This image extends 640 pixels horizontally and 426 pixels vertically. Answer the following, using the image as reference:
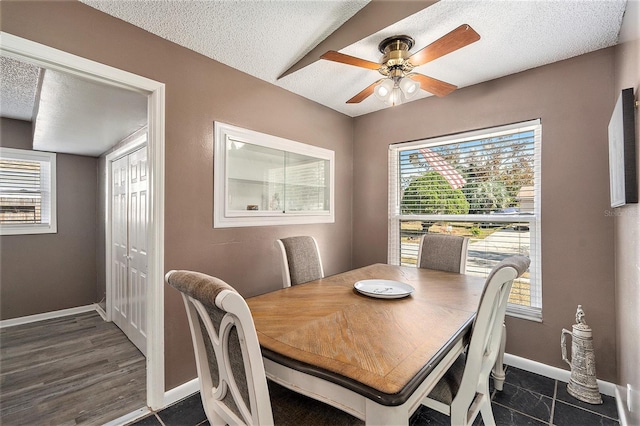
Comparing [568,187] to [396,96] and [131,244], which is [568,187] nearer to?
[396,96]

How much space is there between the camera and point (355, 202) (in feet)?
11.6

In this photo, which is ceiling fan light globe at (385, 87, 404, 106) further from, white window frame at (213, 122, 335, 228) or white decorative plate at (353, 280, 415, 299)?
A: white decorative plate at (353, 280, 415, 299)

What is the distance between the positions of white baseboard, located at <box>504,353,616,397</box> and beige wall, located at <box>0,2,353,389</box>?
2170 mm

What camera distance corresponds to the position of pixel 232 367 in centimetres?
97

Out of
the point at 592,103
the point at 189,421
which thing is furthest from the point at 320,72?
the point at 189,421

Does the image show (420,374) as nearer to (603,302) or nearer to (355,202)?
(603,302)

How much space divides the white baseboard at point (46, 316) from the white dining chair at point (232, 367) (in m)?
3.89

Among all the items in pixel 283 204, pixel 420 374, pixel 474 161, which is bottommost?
pixel 420 374

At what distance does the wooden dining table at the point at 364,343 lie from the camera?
0.84m

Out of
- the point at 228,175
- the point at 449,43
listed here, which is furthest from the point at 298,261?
the point at 449,43

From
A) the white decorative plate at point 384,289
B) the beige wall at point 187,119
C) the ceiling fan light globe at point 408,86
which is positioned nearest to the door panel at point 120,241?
the beige wall at point 187,119

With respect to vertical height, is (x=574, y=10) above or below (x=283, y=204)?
above

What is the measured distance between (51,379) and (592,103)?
4.69 meters

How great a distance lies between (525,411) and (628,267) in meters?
1.08
